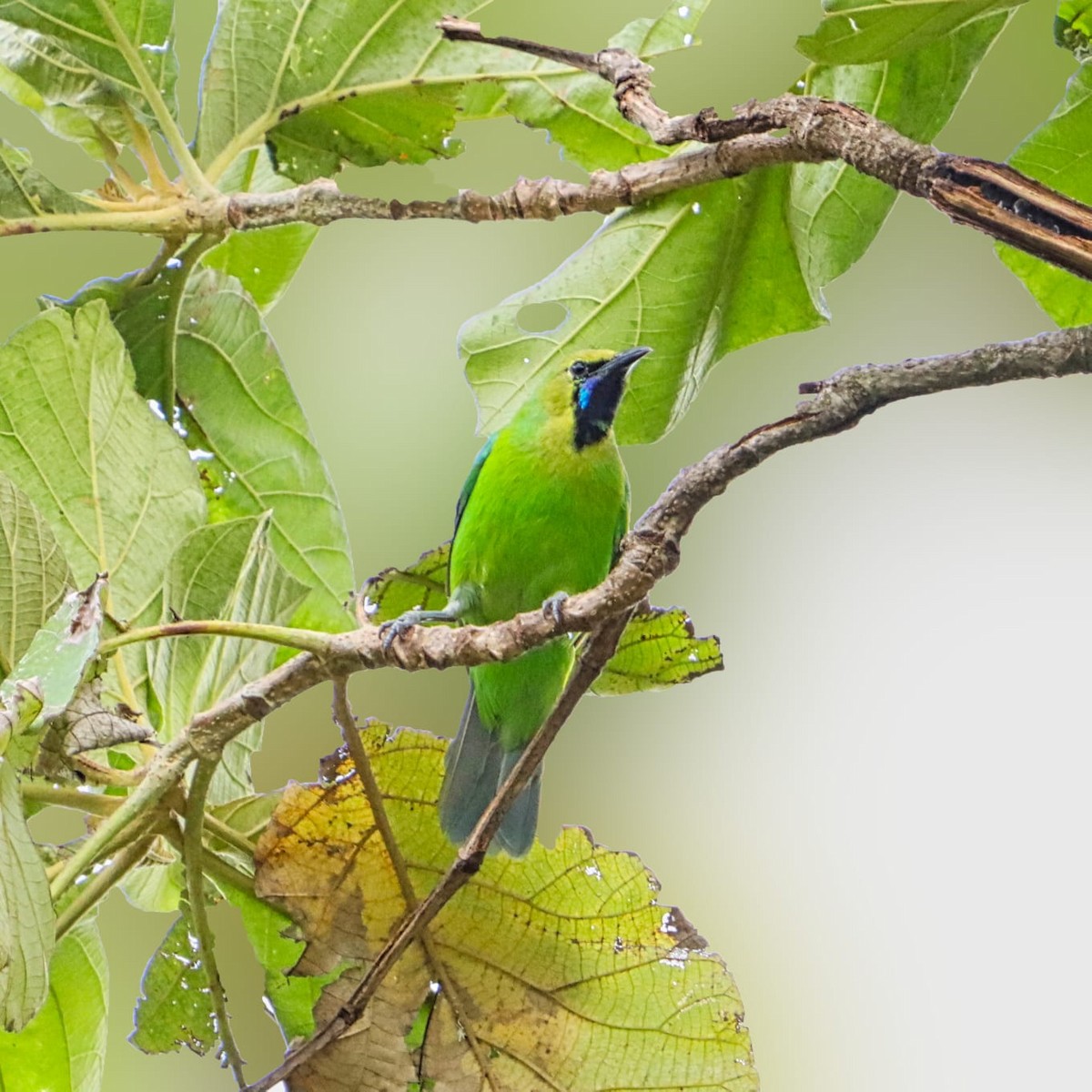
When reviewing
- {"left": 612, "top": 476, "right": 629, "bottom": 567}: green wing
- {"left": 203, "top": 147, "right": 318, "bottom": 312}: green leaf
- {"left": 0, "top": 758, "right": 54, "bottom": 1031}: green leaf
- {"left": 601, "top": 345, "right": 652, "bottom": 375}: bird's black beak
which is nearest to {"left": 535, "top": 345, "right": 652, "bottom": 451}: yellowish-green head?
{"left": 601, "top": 345, "right": 652, "bottom": 375}: bird's black beak

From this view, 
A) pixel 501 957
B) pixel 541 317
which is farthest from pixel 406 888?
pixel 541 317

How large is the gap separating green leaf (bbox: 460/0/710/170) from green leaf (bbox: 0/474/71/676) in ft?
2.42

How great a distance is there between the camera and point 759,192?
148 cm

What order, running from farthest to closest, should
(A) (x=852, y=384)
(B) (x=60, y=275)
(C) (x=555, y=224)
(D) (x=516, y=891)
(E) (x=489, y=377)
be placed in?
(C) (x=555, y=224) → (B) (x=60, y=275) → (E) (x=489, y=377) → (D) (x=516, y=891) → (A) (x=852, y=384)

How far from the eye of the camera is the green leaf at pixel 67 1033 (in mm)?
1446

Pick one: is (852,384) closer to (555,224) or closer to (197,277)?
(197,277)

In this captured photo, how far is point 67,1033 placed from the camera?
1.46 meters

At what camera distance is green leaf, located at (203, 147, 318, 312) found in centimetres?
182

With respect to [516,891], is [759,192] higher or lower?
higher

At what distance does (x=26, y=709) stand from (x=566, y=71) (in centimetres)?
99

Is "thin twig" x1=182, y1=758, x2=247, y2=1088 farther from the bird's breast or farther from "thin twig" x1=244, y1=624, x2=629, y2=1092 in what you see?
the bird's breast

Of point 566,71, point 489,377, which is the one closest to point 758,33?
point 566,71

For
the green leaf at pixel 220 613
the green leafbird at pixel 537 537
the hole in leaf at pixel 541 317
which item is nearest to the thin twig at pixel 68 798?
the green leaf at pixel 220 613

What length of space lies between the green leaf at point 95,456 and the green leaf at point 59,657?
1.11ft
